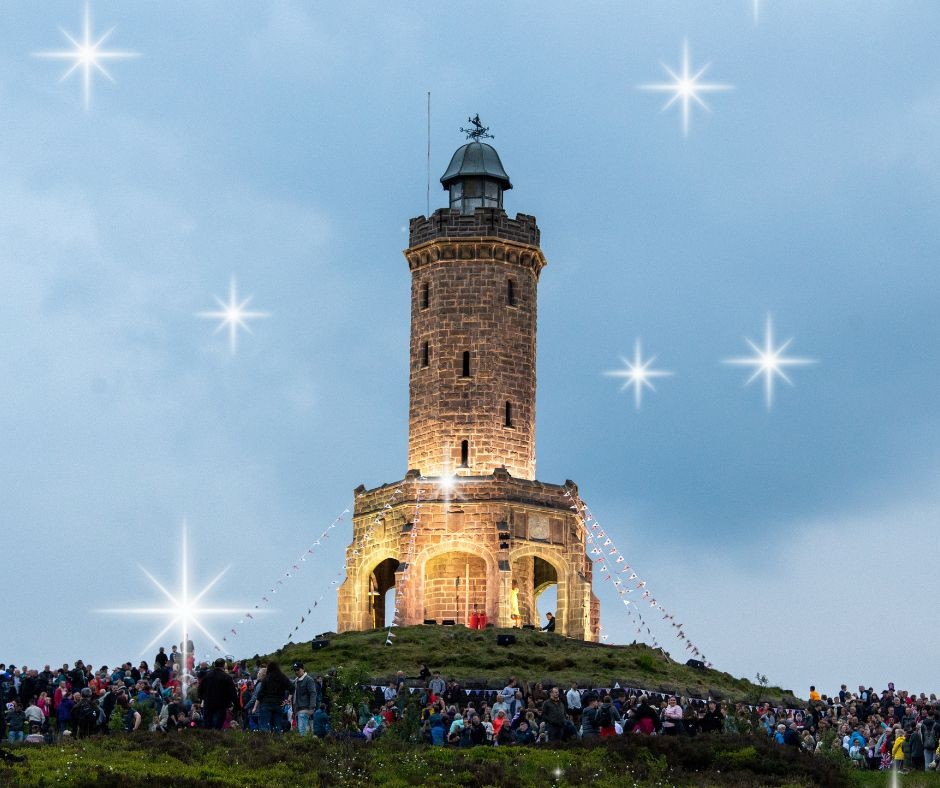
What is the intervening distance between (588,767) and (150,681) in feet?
51.6

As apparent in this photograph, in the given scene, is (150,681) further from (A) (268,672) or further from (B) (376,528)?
(B) (376,528)

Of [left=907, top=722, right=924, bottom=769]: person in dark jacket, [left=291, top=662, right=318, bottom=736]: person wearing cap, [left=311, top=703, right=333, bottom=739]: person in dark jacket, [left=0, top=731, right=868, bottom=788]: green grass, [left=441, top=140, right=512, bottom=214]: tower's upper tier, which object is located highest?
[left=441, top=140, right=512, bottom=214]: tower's upper tier

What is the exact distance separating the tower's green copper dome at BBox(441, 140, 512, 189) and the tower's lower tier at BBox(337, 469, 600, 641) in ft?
41.6

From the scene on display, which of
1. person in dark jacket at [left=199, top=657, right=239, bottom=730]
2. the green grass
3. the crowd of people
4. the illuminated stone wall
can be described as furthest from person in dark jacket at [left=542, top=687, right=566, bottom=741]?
the illuminated stone wall

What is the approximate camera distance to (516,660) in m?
57.7

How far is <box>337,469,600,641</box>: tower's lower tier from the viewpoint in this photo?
6894 cm

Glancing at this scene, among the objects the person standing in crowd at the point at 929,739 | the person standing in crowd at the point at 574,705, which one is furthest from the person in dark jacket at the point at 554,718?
the person standing in crowd at the point at 929,739

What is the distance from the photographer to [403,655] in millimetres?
57906

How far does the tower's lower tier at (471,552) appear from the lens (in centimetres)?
6894

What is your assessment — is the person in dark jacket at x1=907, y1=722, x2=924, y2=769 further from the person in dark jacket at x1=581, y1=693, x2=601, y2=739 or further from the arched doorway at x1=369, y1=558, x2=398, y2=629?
the arched doorway at x1=369, y1=558, x2=398, y2=629

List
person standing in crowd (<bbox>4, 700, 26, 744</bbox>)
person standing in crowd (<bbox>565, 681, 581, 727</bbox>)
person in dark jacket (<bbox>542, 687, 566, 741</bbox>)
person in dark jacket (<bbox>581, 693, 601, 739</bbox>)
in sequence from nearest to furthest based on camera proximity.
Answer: person in dark jacket (<bbox>542, 687, 566, 741</bbox>), person standing in crowd (<bbox>4, 700, 26, 744</bbox>), person in dark jacket (<bbox>581, 693, 601, 739</bbox>), person standing in crowd (<bbox>565, 681, 581, 727</bbox>)

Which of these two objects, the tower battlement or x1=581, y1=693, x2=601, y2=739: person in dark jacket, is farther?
the tower battlement

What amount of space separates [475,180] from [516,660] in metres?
24.3

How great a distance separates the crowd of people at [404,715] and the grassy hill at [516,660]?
7.14 metres
